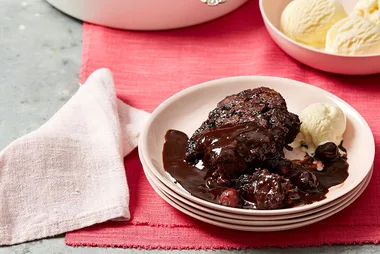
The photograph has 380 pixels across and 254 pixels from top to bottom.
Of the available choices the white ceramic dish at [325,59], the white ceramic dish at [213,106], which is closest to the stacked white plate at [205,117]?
the white ceramic dish at [213,106]

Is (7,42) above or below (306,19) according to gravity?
below

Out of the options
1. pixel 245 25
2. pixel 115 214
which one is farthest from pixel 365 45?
pixel 115 214

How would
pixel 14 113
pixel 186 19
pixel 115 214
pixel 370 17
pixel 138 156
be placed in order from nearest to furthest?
pixel 115 214
pixel 138 156
pixel 14 113
pixel 370 17
pixel 186 19

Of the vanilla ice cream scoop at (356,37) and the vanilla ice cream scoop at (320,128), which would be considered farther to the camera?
the vanilla ice cream scoop at (356,37)

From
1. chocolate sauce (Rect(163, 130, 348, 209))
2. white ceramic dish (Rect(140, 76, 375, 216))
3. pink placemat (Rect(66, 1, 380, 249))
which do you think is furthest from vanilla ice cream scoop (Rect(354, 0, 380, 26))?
chocolate sauce (Rect(163, 130, 348, 209))

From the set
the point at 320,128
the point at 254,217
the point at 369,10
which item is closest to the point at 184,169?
the point at 254,217

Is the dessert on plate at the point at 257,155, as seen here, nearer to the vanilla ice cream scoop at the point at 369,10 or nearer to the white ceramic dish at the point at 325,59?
the white ceramic dish at the point at 325,59

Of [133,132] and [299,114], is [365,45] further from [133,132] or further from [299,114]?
[133,132]
